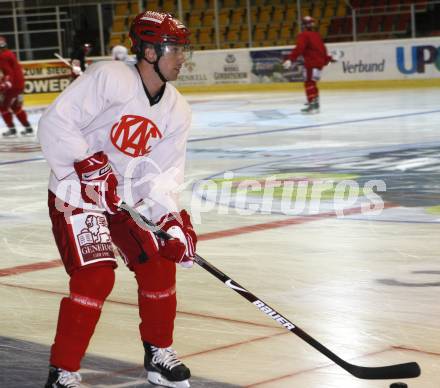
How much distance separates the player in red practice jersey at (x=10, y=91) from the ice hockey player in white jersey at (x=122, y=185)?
12634 mm

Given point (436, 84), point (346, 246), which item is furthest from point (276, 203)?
point (436, 84)

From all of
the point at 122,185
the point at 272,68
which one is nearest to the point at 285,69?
the point at 272,68

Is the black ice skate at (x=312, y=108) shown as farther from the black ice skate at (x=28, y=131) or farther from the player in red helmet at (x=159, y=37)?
the player in red helmet at (x=159, y=37)

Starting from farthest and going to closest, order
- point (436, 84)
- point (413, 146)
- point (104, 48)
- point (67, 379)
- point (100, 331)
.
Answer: point (104, 48) → point (436, 84) → point (413, 146) → point (100, 331) → point (67, 379)

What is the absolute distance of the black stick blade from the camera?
143 inches

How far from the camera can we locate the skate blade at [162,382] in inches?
153

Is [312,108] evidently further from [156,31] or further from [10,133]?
[156,31]

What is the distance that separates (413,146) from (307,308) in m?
7.22

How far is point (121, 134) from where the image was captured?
390 centimetres

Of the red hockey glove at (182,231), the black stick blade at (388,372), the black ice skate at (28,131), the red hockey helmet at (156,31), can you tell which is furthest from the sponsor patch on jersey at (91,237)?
the black ice skate at (28,131)

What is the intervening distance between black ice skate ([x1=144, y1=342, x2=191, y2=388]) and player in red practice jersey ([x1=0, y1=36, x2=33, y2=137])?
1271 cm

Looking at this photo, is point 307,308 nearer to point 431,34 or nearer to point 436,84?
point 436,84

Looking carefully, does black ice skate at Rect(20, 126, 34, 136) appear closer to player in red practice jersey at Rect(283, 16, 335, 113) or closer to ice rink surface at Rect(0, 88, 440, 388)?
ice rink surface at Rect(0, 88, 440, 388)

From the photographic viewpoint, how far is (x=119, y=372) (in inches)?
161
